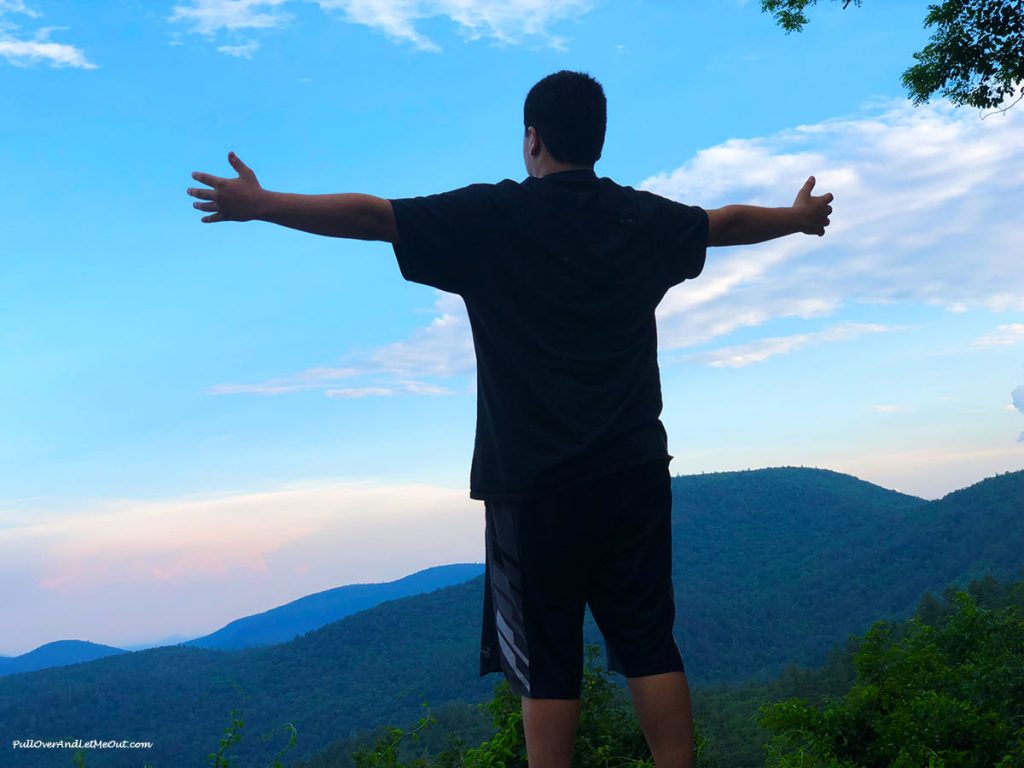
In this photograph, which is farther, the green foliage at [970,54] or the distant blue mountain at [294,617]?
the distant blue mountain at [294,617]

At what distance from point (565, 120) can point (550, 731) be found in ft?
4.90

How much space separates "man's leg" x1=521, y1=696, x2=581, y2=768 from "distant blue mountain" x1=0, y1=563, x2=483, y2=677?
288ft

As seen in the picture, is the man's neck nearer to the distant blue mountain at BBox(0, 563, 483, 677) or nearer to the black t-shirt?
the black t-shirt

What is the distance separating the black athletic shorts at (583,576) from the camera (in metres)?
2.06

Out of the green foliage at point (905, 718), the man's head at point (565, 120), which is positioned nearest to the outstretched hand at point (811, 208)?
the man's head at point (565, 120)

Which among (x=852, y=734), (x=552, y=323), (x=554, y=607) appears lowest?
(x=852, y=734)

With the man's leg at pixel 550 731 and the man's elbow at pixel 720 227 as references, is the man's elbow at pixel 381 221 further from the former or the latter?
the man's leg at pixel 550 731

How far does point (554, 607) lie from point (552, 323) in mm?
677

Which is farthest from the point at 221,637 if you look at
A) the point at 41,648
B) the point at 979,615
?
the point at 979,615

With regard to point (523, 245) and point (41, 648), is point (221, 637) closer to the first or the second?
point (41, 648)

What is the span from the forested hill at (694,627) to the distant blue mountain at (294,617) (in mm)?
25132

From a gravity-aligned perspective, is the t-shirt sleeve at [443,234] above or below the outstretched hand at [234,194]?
below

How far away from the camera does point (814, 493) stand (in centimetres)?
9356

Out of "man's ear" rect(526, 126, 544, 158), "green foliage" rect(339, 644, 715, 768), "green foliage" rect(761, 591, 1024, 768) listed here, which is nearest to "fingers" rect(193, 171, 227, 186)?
"man's ear" rect(526, 126, 544, 158)
